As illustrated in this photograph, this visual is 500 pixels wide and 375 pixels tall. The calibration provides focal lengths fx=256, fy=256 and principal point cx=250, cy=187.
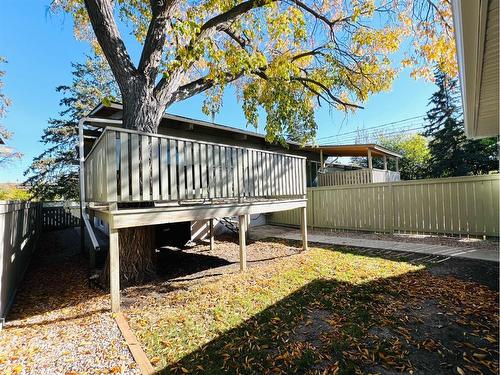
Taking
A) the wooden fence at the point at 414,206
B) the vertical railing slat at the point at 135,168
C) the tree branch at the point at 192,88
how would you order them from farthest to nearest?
the wooden fence at the point at 414,206, the tree branch at the point at 192,88, the vertical railing slat at the point at 135,168

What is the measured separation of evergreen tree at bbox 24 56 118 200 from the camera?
1831cm

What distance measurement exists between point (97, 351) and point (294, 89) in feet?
25.8

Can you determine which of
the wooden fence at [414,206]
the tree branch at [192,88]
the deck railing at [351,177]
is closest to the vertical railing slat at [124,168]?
the tree branch at [192,88]

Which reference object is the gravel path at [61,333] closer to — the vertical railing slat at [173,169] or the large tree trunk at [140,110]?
the vertical railing slat at [173,169]

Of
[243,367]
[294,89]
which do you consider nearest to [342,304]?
[243,367]

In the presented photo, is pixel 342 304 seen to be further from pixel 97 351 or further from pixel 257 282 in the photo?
pixel 97 351

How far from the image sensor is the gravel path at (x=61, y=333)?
7.89 feet

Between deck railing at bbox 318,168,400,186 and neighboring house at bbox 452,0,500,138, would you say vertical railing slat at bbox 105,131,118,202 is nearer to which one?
neighboring house at bbox 452,0,500,138

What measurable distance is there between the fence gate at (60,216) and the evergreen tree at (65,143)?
5.04m

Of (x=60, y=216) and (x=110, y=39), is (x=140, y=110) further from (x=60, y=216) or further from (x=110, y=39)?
(x=60, y=216)

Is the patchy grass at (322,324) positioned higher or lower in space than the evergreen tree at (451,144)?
lower

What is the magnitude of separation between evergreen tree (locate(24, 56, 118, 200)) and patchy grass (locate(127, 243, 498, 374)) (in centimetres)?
1712

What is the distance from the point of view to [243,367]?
7.63 ft

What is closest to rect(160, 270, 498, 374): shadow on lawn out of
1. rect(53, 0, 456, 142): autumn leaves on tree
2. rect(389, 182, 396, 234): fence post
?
rect(53, 0, 456, 142): autumn leaves on tree
